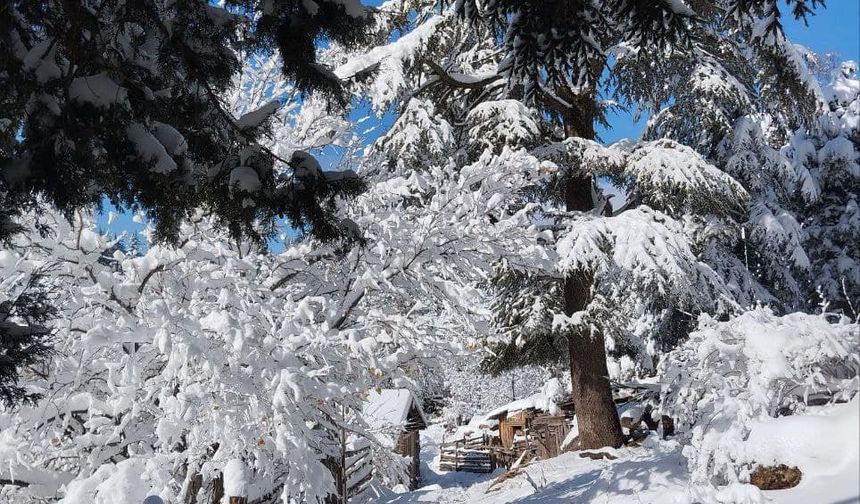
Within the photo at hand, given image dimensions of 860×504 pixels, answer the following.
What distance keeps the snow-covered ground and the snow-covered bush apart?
29cm

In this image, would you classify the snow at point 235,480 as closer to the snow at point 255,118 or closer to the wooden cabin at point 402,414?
the snow at point 255,118

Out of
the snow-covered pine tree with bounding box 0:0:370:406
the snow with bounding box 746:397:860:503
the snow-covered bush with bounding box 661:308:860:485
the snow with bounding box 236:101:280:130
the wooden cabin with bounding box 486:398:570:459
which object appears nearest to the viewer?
the snow with bounding box 746:397:860:503

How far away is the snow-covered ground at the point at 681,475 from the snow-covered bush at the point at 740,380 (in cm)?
29

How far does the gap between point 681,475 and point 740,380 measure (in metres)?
1.58

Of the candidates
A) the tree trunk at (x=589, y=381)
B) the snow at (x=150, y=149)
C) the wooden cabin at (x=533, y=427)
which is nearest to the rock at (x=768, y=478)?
the snow at (x=150, y=149)

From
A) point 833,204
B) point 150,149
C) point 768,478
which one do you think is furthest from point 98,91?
point 833,204

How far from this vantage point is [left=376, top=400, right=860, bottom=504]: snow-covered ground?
3.47 feet

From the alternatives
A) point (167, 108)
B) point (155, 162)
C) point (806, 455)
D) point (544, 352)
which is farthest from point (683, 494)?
point (544, 352)

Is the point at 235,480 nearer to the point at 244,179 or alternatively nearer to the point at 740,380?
the point at 244,179

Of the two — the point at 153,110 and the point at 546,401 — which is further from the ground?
the point at 153,110

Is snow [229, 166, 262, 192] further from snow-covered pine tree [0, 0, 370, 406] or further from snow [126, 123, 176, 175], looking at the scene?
snow [126, 123, 176, 175]

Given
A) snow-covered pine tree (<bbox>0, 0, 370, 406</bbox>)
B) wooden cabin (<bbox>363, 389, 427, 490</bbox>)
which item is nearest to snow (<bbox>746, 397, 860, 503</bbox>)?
snow-covered pine tree (<bbox>0, 0, 370, 406</bbox>)

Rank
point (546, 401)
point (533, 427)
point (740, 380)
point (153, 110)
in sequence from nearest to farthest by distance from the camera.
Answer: point (153, 110) → point (740, 380) → point (546, 401) → point (533, 427)

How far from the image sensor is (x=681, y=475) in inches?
213
